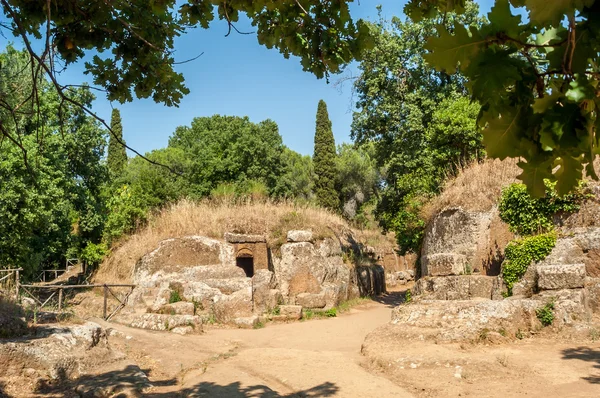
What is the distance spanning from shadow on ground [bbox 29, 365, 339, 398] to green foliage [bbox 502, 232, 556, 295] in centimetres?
610

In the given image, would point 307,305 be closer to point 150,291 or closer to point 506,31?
point 150,291

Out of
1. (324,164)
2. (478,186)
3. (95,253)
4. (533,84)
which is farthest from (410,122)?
(533,84)

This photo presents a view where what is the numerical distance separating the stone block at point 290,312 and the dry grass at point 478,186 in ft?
17.1

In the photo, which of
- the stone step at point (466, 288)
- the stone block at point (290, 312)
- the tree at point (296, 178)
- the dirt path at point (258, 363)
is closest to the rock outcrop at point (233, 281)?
the stone block at point (290, 312)

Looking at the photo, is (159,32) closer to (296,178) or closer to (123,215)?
(123,215)

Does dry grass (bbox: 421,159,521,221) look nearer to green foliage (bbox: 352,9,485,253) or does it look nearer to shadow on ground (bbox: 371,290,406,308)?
green foliage (bbox: 352,9,485,253)

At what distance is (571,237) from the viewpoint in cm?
1099

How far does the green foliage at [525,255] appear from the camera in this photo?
11.0m

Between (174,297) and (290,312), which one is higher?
(174,297)

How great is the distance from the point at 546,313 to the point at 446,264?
3498 millimetres

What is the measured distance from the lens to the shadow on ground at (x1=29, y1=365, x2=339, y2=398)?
5836 mm

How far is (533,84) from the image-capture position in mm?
1435

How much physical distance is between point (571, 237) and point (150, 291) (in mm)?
12018

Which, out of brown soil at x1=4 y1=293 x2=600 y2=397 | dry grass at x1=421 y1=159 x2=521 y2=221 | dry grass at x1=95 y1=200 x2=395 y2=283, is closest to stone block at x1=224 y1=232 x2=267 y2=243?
dry grass at x1=95 y1=200 x2=395 y2=283
